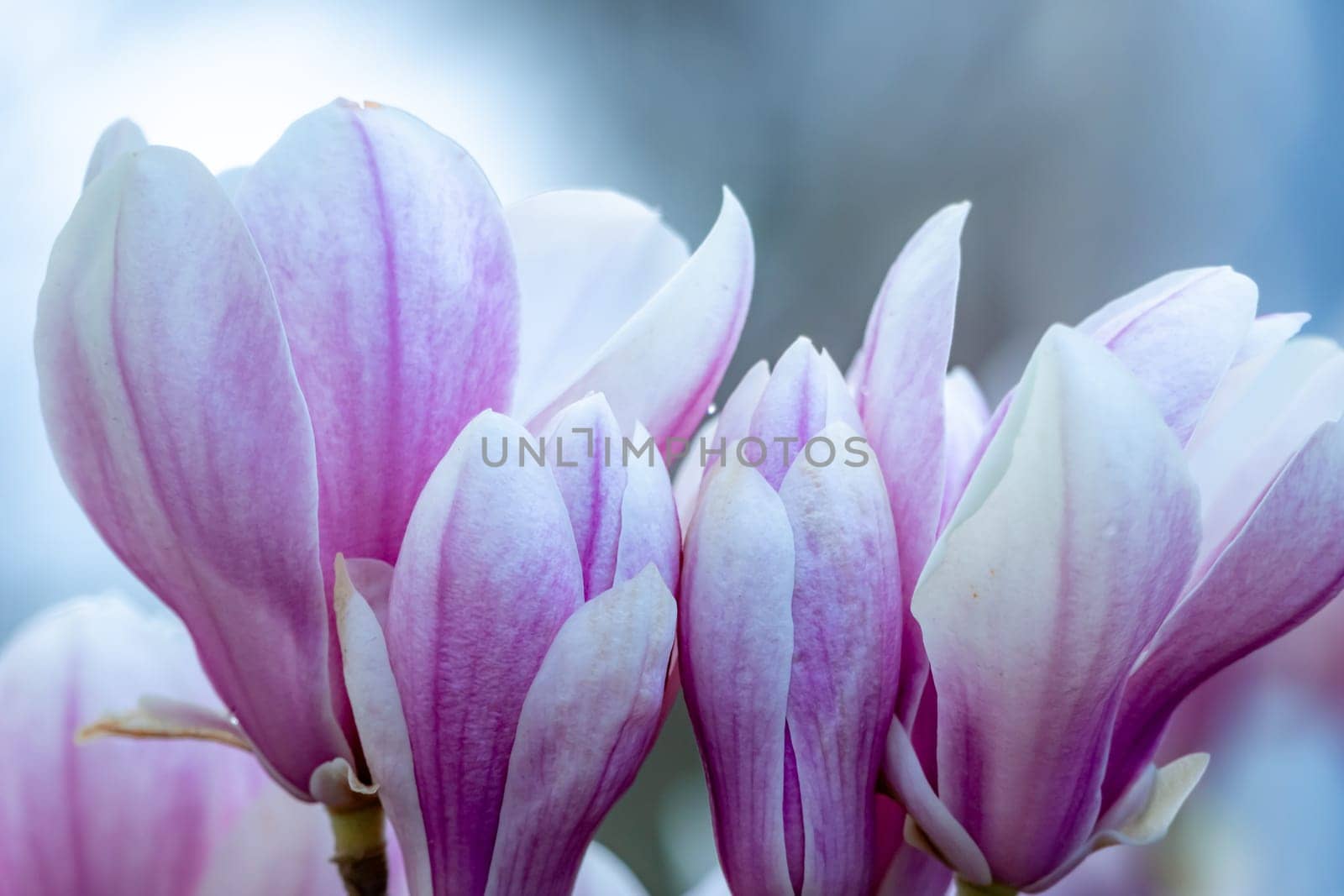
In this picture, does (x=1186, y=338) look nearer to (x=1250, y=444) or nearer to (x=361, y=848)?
(x=1250, y=444)

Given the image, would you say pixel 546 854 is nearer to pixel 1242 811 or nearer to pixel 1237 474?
pixel 1237 474

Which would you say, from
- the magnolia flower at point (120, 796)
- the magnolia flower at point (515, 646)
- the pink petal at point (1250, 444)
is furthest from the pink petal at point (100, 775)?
the pink petal at point (1250, 444)

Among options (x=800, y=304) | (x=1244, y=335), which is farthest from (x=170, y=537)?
(x=800, y=304)

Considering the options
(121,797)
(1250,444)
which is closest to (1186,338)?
(1250,444)

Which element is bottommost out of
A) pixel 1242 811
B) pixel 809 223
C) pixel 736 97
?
pixel 1242 811

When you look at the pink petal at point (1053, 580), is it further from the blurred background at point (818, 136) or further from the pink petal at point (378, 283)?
the blurred background at point (818, 136)

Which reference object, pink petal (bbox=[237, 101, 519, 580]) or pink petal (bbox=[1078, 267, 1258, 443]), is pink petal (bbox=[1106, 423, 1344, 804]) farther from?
pink petal (bbox=[237, 101, 519, 580])
